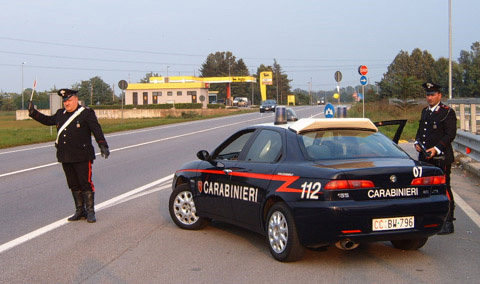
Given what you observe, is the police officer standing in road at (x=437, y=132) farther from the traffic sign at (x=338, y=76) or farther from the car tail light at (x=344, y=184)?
the traffic sign at (x=338, y=76)

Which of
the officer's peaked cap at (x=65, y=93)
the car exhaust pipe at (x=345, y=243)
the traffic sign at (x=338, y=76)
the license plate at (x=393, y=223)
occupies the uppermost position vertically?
the traffic sign at (x=338, y=76)

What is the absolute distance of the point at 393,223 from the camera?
231 inches

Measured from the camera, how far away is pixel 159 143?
2338 centimetres

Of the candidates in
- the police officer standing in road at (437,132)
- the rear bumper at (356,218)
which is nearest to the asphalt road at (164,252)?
the rear bumper at (356,218)

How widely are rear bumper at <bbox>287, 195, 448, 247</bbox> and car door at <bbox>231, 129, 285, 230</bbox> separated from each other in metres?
0.62

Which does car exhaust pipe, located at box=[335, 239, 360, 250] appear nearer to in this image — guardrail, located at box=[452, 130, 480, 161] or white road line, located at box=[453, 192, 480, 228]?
white road line, located at box=[453, 192, 480, 228]

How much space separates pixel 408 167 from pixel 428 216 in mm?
510

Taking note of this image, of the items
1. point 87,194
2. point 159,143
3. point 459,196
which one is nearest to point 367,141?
point 87,194

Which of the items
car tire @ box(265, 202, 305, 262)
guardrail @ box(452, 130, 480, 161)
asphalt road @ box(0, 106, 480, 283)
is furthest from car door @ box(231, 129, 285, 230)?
guardrail @ box(452, 130, 480, 161)

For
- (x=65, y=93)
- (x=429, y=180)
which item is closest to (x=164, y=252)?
(x=429, y=180)

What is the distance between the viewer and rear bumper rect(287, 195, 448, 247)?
18.6 feet

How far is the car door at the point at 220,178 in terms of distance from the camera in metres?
7.16

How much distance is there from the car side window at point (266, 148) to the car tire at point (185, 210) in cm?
124

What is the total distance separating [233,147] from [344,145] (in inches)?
71.2
